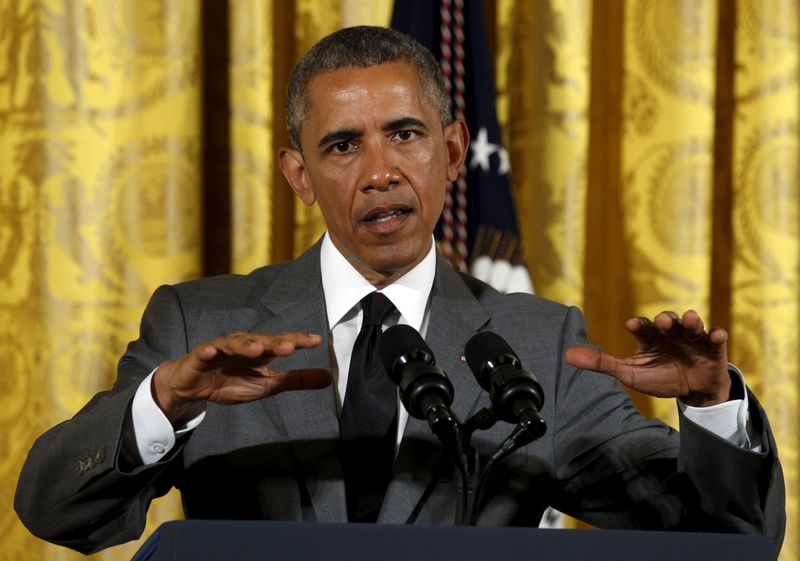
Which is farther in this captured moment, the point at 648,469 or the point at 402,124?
the point at 402,124

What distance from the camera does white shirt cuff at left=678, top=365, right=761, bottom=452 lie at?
4.44 ft

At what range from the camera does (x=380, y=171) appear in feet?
5.35

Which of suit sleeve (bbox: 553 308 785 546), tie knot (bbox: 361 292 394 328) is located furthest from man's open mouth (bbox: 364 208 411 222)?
suit sleeve (bbox: 553 308 785 546)

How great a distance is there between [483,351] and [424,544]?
0.31 metres

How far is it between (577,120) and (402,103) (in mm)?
1010

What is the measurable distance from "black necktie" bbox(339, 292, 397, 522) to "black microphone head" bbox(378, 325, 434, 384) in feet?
1.30

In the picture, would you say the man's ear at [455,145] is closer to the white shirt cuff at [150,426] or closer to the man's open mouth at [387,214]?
the man's open mouth at [387,214]

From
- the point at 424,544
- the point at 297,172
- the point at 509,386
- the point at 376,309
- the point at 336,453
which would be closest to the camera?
the point at 424,544

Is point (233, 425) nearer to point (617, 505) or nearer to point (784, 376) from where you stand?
point (617, 505)

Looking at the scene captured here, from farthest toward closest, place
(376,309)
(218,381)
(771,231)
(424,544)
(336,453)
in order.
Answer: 1. (771,231)
2. (376,309)
3. (336,453)
4. (218,381)
5. (424,544)

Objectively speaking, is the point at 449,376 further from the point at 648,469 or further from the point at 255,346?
the point at 255,346

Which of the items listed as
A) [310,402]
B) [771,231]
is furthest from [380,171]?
[771,231]

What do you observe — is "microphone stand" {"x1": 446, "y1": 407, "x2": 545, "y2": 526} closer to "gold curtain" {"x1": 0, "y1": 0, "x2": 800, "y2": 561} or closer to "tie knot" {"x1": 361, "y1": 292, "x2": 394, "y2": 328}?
"tie knot" {"x1": 361, "y1": 292, "x2": 394, "y2": 328}

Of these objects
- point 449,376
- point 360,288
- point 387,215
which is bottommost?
point 449,376
